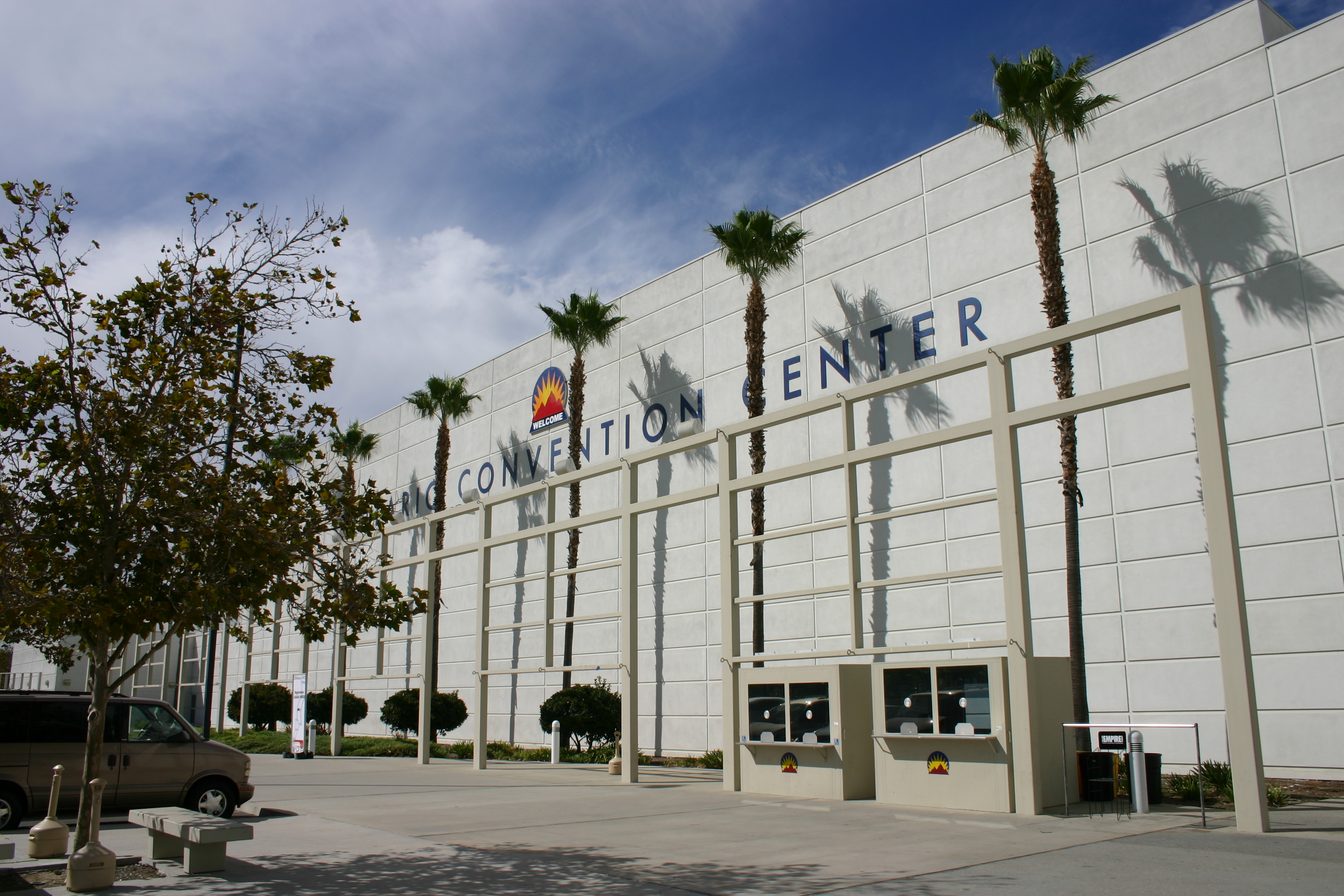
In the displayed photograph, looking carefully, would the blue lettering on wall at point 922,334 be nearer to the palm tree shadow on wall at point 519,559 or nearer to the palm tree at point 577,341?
the palm tree at point 577,341

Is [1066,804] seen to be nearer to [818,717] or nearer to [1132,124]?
[818,717]

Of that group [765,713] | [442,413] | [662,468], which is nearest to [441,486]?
[442,413]

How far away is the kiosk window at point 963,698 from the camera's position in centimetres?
1333

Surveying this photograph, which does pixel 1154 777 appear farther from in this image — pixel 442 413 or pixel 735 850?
pixel 442 413

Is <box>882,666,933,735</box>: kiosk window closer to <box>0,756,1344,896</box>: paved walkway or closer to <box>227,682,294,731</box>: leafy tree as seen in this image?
<box>0,756,1344,896</box>: paved walkway

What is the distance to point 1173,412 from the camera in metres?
17.4

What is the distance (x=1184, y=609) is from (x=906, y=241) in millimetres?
9645

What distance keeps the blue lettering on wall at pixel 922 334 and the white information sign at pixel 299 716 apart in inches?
729

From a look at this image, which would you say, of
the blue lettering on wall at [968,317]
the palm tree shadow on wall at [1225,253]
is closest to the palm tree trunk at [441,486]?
the blue lettering on wall at [968,317]

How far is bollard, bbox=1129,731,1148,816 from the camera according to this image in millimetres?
12930

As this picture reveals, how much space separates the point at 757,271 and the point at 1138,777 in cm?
1445

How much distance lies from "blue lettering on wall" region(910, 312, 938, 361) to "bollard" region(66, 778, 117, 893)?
1688cm

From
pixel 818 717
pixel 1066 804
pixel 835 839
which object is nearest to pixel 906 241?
pixel 818 717

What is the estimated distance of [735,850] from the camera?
10344 millimetres
